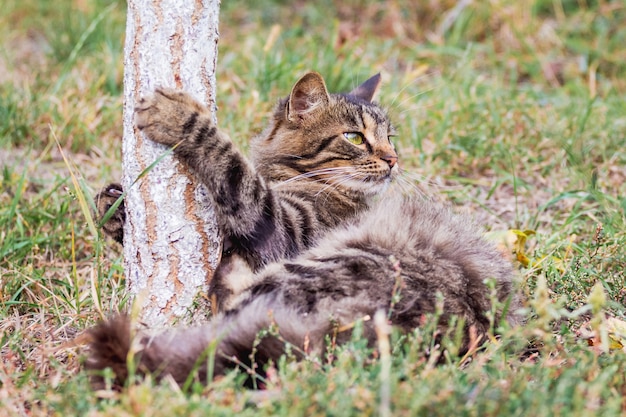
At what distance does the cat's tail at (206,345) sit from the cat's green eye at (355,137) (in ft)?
3.82

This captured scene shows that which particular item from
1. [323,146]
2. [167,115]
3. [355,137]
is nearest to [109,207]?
[167,115]

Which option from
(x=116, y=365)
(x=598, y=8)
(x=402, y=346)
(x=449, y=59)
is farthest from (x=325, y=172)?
(x=598, y=8)

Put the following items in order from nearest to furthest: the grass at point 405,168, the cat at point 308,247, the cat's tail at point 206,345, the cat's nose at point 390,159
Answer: the grass at point 405,168 → the cat's tail at point 206,345 → the cat at point 308,247 → the cat's nose at point 390,159

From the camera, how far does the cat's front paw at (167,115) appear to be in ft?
7.93

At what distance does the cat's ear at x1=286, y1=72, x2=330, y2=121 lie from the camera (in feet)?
10.2

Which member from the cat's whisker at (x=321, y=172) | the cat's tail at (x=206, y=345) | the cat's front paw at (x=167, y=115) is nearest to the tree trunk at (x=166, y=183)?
the cat's front paw at (x=167, y=115)

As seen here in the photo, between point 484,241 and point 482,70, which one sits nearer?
point 484,241

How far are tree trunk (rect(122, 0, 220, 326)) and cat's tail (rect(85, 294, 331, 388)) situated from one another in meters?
0.40

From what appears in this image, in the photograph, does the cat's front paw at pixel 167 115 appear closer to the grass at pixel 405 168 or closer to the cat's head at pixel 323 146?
the grass at pixel 405 168

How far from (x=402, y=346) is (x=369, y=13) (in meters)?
5.15

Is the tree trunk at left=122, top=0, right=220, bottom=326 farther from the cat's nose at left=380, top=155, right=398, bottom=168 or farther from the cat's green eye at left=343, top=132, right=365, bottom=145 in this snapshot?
the cat's nose at left=380, top=155, right=398, bottom=168

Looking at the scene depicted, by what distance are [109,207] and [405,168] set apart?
73.0 inches

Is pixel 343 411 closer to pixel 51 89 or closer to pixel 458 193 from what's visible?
pixel 458 193

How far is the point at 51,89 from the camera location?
4.47 metres
